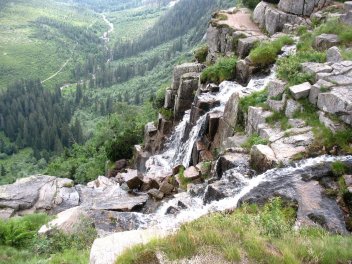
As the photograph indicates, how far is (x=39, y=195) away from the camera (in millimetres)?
24062

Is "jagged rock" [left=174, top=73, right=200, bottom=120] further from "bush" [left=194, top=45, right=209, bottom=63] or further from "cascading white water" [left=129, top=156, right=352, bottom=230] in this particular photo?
"cascading white water" [left=129, top=156, right=352, bottom=230]

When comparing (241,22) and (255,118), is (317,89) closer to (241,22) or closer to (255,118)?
(255,118)

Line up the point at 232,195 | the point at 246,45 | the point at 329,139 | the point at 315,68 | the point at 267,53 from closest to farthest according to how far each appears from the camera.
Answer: the point at 232,195 → the point at 329,139 → the point at 315,68 → the point at 267,53 → the point at 246,45

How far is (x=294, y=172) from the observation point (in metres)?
14.8

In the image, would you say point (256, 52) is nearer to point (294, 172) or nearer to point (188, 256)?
point (294, 172)

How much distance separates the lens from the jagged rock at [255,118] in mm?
19866

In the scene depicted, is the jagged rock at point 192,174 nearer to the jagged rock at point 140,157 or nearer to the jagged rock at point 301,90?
the jagged rock at point 301,90

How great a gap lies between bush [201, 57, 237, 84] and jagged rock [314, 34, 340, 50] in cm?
655

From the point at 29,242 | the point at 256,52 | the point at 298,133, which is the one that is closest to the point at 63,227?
the point at 29,242

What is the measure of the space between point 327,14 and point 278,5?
5.94m

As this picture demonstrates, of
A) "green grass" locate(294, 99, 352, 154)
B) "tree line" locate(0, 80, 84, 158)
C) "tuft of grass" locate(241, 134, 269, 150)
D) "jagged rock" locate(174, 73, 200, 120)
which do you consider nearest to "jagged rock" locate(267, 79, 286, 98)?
"tuft of grass" locate(241, 134, 269, 150)

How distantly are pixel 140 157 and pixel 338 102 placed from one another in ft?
75.3

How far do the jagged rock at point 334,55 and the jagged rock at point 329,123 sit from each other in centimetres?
494

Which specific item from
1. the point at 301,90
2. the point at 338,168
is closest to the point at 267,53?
the point at 301,90
